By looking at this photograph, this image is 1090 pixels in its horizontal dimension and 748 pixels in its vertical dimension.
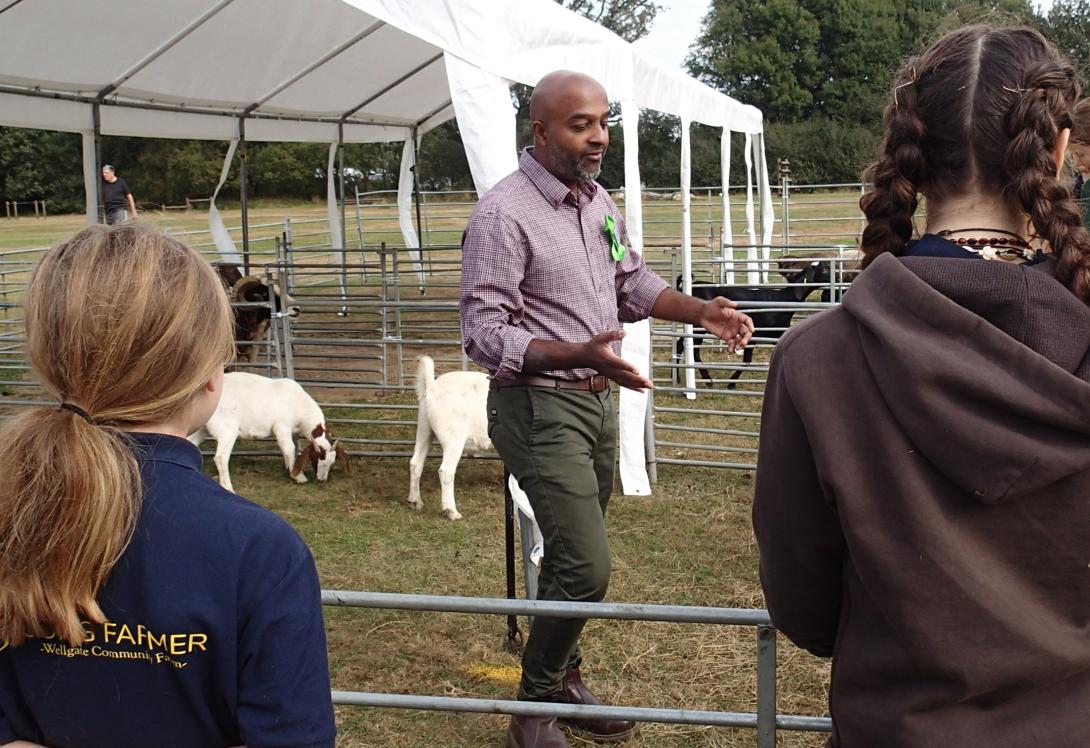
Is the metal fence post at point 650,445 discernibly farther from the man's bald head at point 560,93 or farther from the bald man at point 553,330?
the man's bald head at point 560,93

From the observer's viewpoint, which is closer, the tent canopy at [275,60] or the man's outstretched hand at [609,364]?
the man's outstretched hand at [609,364]

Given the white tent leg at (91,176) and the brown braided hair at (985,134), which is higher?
the white tent leg at (91,176)

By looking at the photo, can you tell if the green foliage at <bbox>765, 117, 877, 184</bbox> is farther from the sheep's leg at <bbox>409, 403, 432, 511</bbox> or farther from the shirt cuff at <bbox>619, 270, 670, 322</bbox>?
the shirt cuff at <bbox>619, 270, 670, 322</bbox>

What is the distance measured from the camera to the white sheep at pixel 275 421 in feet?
21.9

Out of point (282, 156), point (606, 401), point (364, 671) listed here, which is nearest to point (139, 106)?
point (364, 671)

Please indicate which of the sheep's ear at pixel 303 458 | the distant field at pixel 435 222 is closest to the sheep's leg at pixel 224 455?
the sheep's ear at pixel 303 458

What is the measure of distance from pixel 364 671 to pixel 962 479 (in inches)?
135

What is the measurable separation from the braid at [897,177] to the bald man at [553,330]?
1.55 meters

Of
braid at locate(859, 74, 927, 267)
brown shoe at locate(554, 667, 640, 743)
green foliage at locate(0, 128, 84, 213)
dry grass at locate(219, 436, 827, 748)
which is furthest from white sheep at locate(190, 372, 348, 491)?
green foliage at locate(0, 128, 84, 213)

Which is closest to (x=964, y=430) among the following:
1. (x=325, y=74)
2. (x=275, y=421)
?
(x=275, y=421)

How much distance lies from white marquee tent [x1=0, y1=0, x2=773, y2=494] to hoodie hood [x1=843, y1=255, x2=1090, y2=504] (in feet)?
12.1

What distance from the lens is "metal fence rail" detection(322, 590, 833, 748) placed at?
2092mm

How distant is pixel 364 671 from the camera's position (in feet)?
13.4

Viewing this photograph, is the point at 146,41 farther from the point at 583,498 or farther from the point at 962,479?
the point at 962,479
